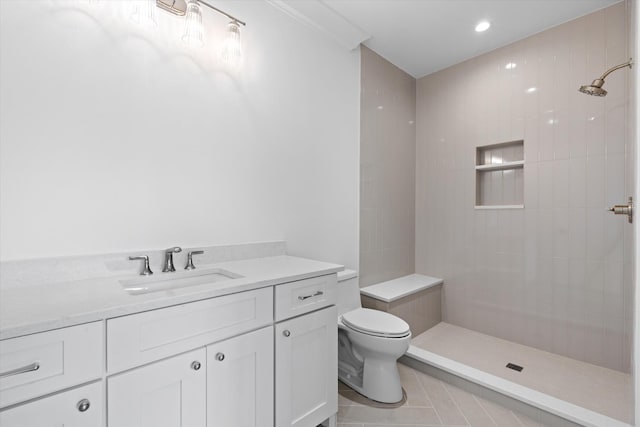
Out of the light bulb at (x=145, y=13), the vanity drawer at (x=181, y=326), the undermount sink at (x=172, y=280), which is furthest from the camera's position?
the light bulb at (x=145, y=13)

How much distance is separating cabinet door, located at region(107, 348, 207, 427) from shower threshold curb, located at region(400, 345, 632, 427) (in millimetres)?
1623

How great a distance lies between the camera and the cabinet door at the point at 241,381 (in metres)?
1.07

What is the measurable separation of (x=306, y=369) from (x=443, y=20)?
2.47 meters

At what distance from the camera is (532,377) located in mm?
1999

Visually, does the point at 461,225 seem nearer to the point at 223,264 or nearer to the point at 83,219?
the point at 223,264

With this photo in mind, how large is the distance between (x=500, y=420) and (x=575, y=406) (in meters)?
0.40

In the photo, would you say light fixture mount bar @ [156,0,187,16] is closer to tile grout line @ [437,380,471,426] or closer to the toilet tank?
the toilet tank

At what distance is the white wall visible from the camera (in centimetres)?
115

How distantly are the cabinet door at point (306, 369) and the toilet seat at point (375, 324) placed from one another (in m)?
0.36

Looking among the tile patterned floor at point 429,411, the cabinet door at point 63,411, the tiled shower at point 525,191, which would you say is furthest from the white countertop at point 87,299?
the tiled shower at point 525,191

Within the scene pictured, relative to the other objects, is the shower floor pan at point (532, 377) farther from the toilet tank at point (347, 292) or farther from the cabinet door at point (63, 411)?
the cabinet door at point (63, 411)

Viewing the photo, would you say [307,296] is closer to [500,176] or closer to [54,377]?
[54,377]

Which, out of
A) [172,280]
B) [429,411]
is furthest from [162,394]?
[429,411]

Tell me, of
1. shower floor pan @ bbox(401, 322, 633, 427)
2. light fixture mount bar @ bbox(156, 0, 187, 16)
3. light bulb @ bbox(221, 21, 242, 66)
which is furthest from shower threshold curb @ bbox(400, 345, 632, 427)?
light fixture mount bar @ bbox(156, 0, 187, 16)
